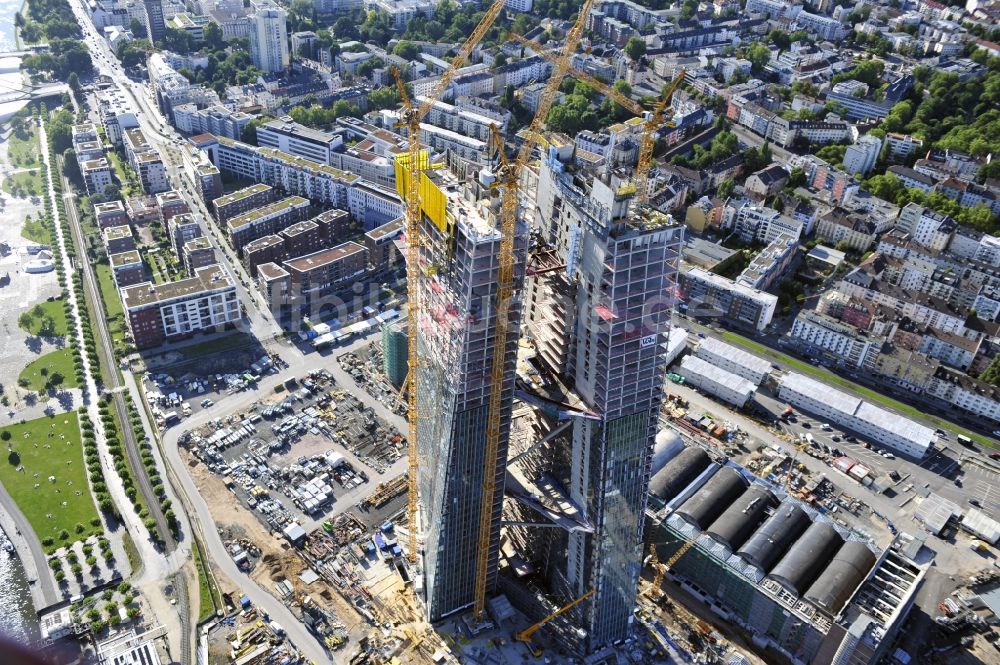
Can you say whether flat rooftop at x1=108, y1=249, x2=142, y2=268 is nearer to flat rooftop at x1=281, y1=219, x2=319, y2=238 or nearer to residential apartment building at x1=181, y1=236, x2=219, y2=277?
residential apartment building at x1=181, y1=236, x2=219, y2=277

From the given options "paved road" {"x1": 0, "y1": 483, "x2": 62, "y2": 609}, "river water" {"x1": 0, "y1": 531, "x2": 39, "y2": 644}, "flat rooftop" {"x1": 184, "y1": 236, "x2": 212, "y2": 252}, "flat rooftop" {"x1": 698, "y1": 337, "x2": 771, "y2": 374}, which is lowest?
"river water" {"x1": 0, "y1": 531, "x2": 39, "y2": 644}

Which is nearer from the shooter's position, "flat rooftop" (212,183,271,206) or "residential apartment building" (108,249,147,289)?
"residential apartment building" (108,249,147,289)

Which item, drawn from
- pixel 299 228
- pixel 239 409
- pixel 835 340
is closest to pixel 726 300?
pixel 835 340

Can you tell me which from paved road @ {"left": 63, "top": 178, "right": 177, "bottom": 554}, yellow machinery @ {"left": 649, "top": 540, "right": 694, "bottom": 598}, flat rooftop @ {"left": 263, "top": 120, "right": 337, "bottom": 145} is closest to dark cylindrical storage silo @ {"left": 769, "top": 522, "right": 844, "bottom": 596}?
yellow machinery @ {"left": 649, "top": 540, "right": 694, "bottom": 598}

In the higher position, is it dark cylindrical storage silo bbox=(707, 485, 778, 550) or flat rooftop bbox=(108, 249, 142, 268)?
flat rooftop bbox=(108, 249, 142, 268)

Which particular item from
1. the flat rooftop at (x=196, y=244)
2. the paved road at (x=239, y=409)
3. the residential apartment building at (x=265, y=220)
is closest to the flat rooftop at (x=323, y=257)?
the residential apartment building at (x=265, y=220)

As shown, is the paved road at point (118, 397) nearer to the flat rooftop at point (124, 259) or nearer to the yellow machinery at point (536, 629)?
the flat rooftop at point (124, 259)
